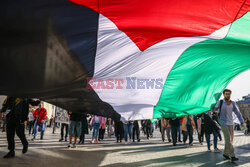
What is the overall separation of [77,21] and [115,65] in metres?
1.15

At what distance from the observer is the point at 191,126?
10.2 metres

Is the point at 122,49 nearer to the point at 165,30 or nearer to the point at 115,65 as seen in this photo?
the point at 115,65

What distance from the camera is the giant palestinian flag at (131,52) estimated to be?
11.7ft

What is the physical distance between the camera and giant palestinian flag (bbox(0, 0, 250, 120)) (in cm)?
356

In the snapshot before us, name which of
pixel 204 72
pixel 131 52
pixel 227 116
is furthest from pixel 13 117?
pixel 227 116

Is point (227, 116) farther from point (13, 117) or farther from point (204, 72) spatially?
point (13, 117)

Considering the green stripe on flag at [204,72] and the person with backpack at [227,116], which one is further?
the person with backpack at [227,116]

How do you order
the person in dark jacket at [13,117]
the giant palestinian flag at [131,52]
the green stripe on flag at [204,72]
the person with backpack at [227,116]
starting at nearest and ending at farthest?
1. the giant palestinian flag at [131,52]
2. the green stripe on flag at [204,72]
3. the person in dark jacket at [13,117]
4. the person with backpack at [227,116]

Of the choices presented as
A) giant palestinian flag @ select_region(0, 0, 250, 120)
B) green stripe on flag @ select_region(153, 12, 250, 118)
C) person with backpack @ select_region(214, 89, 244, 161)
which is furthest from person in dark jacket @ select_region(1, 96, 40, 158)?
person with backpack @ select_region(214, 89, 244, 161)

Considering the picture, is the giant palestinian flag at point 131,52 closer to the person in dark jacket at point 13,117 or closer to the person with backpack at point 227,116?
→ the person with backpack at point 227,116

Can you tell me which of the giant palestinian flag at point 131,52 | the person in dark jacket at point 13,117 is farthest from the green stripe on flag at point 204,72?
the person in dark jacket at point 13,117

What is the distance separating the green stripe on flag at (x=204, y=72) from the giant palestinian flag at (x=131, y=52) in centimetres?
2

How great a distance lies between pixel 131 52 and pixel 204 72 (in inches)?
89.8

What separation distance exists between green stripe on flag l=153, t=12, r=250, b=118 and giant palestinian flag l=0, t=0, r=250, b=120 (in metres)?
0.02
